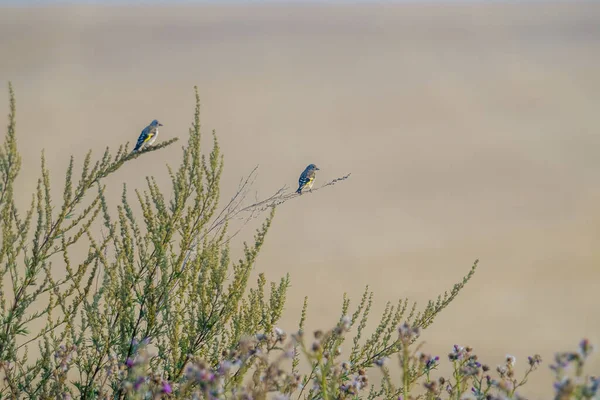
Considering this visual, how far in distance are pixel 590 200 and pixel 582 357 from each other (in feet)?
96.9

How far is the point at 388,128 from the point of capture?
4022 cm

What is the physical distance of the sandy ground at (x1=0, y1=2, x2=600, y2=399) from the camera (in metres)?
22.5

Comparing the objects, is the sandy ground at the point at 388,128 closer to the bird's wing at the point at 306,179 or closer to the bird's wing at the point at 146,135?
the bird's wing at the point at 306,179

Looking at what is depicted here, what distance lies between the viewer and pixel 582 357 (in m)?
2.21

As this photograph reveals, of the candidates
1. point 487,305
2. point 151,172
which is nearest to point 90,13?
point 151,172

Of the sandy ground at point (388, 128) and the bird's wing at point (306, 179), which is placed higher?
the sandy ground at point (388, 128)

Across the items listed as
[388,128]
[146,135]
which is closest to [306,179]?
[146,135]

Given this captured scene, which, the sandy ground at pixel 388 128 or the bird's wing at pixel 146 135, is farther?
the sandy ground at pixel 388 128

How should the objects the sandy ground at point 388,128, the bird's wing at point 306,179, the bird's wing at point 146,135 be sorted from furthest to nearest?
the sandy ground at point 388,128 → the bird's wing at point 306,179 → the bird's wing at point 146,135

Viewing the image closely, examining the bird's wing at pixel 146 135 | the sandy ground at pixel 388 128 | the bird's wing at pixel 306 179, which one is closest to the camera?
the bird's wing at pixel 146 135

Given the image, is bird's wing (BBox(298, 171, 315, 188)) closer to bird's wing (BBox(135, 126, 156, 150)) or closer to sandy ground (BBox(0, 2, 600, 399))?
bird's wing (BBox(135, 126, 156, 150))

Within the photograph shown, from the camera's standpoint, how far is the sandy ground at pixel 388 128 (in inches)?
887

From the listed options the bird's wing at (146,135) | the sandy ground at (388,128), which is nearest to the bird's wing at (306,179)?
the bird's wing at (146,135)

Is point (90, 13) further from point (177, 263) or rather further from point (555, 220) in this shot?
point (177, 263)
